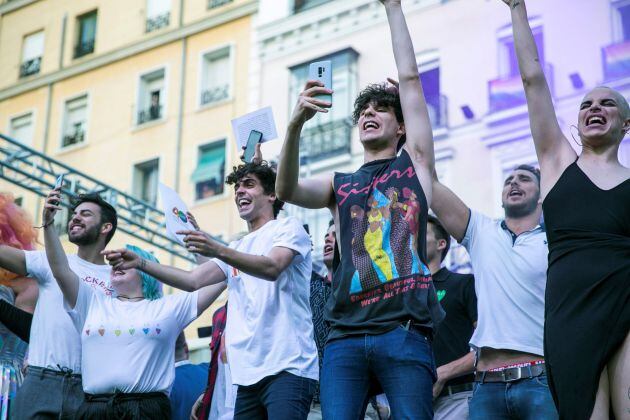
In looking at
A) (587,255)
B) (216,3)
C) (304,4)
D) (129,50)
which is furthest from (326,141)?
(587,255)

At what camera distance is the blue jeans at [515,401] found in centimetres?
428

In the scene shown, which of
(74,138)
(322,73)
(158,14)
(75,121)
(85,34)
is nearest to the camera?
(322,73)

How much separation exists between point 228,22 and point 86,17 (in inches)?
182

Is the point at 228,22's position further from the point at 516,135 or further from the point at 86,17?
the point at 516,135

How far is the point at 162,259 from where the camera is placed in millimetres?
20422

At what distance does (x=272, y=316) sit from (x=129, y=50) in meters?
19.6

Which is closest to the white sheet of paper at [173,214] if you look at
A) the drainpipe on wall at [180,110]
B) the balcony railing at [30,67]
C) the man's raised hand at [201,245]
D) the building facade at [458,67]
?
the man's raised hand at [201,245]

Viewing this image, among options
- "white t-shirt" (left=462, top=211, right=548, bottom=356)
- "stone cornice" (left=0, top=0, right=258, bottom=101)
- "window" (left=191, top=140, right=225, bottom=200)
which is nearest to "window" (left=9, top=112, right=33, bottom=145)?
"stone cornice" (left=0, top=0, right=258, bottom=101)

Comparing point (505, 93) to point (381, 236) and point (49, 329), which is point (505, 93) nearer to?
point (49, 329)

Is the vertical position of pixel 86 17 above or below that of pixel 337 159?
above

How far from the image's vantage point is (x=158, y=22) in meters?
23.2

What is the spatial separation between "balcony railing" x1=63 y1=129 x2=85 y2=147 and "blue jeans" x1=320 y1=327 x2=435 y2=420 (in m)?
20.5

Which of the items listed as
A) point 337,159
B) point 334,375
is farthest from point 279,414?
point 337,159

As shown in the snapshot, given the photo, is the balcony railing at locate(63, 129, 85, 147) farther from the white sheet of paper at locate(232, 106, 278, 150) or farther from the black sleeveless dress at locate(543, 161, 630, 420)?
the black sleeveless dress at locate(543, 161, 630, 420)
